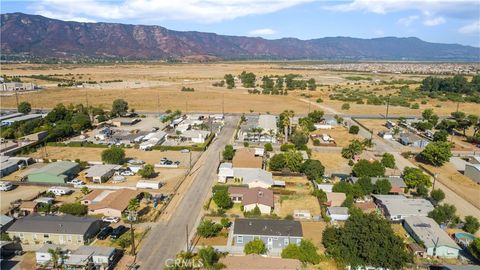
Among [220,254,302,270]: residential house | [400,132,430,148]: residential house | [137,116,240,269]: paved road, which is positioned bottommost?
[137,116,240,269]: paved road

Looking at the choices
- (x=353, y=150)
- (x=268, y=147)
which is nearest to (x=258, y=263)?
(x=268, y=147)

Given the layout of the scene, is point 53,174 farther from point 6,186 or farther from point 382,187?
point 382,187

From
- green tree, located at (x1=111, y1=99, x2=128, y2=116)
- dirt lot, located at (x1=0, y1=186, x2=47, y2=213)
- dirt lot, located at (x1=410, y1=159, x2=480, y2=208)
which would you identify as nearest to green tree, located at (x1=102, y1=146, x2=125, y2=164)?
dirt lot, located at (x1=0, y1=186, x2=47, y2=213)

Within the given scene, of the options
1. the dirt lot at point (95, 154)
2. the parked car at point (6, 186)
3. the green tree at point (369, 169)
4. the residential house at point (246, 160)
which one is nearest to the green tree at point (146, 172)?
the dirt lot at point (95, 154)

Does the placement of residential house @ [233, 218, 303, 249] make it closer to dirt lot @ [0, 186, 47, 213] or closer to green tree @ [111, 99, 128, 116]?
dirt lot @ [0, 186, 47, 213]

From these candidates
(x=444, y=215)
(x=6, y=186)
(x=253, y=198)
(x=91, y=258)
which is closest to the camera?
(x=91, y=258)

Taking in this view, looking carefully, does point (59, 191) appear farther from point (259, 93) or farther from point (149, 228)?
point (259, 93)
